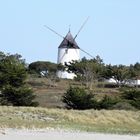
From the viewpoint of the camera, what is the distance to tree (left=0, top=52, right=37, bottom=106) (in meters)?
52.9

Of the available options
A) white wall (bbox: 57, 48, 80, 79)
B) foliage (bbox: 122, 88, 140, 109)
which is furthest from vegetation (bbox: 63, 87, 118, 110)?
white wall (bbox: 57, 48, 80, 79)

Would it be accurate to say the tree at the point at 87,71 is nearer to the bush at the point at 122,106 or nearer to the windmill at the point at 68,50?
the windmill at the point at 68,50

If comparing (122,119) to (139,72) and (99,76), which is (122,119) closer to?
(99,76)

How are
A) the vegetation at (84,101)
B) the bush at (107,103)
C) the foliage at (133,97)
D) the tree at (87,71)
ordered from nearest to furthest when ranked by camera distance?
the bush at (107,103)
the vegetation at (84,101)
the foliage at (133,97)
the tree at (87,71)

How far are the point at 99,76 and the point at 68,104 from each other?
46.2 m

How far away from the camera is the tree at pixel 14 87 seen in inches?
2084

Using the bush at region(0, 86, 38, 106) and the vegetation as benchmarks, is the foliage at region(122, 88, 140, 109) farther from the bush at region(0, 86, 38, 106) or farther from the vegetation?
the bush at region(0, 86, 38, 106)

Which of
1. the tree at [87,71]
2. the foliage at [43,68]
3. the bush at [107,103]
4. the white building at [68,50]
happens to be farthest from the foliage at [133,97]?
the white building at [68,50]

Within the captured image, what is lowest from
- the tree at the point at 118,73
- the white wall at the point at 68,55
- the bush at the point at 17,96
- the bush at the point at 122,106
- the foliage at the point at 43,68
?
the bush at the point at 122,106

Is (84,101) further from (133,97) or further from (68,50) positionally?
(68,50)

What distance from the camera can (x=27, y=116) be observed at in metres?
36.6

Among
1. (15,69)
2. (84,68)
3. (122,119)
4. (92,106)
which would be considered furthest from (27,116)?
(84,68)

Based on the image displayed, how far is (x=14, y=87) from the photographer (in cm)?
5506

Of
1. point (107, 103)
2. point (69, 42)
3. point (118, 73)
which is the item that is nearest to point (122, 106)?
point (107, 103)
